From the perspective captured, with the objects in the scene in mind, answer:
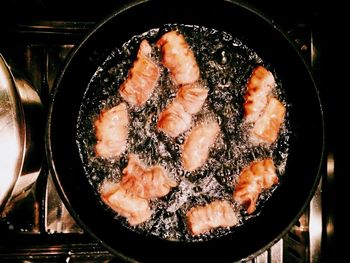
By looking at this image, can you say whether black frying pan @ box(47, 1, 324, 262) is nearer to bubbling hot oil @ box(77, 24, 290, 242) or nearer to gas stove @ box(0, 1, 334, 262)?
bubbling hot oil @ box(77, 24, 290, 242)

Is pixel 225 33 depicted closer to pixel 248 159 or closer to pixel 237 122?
pixel 237 122

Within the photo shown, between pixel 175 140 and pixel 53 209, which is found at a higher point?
pixel 175 140

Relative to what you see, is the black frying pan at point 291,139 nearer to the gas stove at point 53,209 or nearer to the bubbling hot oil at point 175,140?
the bubbling hot oil at point 175,140

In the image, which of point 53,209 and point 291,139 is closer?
point 291,139

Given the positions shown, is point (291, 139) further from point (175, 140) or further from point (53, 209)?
point (53, 209)

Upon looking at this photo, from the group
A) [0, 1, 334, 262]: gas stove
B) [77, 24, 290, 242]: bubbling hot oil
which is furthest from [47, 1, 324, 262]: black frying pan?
[0, 1, 334, 262]: gas stove

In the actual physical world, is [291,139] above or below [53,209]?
above

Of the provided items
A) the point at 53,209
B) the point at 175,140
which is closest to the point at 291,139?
the point at 175,140

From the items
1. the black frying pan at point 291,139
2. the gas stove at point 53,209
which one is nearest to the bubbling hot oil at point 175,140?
the black frying pan at point 291,139
